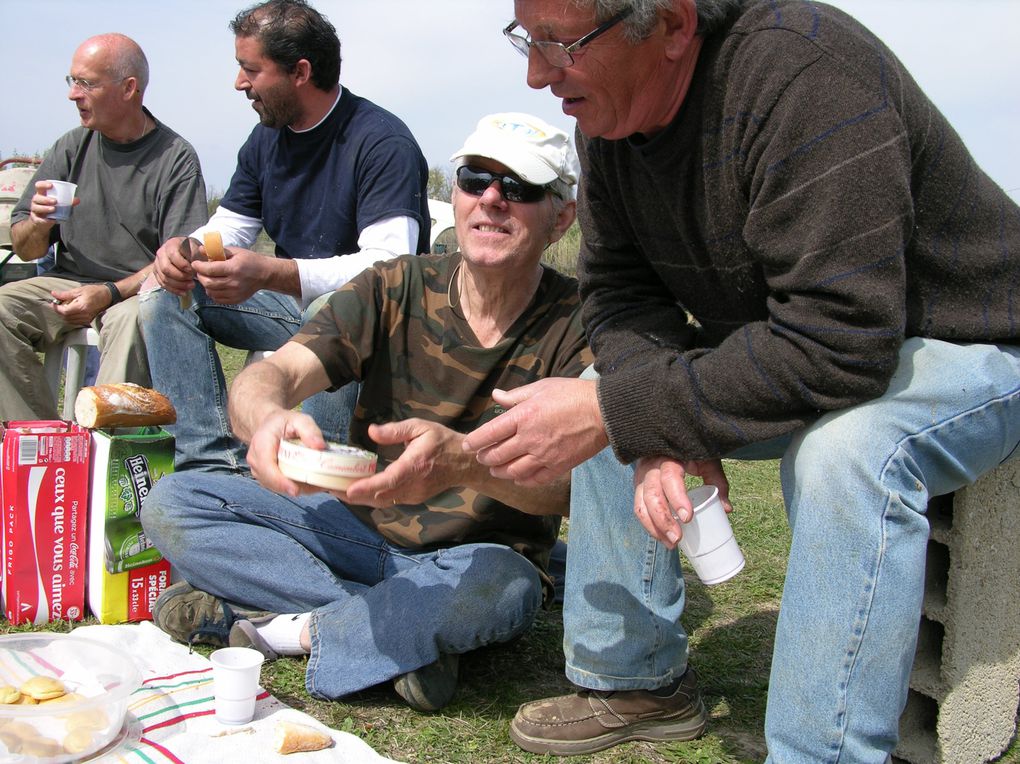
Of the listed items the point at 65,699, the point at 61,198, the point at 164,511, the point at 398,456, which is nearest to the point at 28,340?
the point at 61,198

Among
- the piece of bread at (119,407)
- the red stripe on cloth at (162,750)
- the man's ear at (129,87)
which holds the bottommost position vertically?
the red stripe on cloth at (162,750)

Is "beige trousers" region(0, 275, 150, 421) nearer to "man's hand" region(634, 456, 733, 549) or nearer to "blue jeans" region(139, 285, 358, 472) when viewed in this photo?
"blue jeans" region(139, 285, 358, 472)

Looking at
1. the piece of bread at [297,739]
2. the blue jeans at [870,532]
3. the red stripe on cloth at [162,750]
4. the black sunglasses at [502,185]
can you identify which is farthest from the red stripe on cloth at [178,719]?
the black sunglasses at [502,185]

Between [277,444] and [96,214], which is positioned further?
[96,214]

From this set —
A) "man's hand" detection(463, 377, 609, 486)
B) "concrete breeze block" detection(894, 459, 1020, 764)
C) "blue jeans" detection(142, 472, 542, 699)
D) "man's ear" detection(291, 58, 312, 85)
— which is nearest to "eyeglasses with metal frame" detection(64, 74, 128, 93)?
"man's ear" detection(291, 58, 312, 85)

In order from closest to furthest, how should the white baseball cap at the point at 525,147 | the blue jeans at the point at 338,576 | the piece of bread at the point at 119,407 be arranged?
the blue jeans at the point at 338,576
the white baseball cap at the point at 525,147
the piece of bread at the point at 119,407

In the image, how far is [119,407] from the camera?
3137 millimetres

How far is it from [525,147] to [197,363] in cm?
177

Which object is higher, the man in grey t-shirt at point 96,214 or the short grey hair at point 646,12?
the short grey hair at point 646,12

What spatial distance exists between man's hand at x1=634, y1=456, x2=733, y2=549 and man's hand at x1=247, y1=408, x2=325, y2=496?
70 cm

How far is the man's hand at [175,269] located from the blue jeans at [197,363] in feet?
0.27

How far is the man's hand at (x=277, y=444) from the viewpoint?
209 cm

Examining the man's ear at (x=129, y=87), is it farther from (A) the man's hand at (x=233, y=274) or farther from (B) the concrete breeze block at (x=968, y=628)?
(B) the concrete breeze block at (x=968, y=628)

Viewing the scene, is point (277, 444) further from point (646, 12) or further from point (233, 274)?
point (233, 274)
